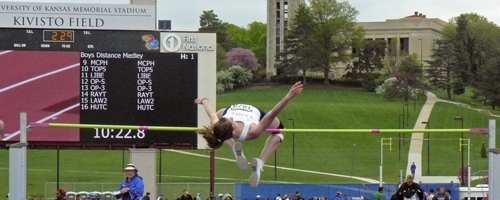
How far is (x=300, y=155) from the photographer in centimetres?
5369

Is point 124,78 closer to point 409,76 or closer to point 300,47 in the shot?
point 409,76

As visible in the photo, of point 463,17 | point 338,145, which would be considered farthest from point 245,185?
point 463,17

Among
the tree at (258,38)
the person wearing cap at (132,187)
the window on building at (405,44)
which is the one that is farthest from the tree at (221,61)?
the person wearing cap at (132,187)

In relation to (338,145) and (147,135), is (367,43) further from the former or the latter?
(147,135)

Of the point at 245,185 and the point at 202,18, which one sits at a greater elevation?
the point at 202,18

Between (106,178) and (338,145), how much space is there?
1973 cm

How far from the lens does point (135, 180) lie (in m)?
11.8

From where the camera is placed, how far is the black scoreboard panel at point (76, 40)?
21.5 meters

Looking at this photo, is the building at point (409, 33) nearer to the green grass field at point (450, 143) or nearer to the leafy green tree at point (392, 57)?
the leafy green tree at point (392, 57)

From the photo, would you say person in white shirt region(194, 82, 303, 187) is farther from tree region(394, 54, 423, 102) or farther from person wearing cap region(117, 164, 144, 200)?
tree region(394, 54, 423, 102)

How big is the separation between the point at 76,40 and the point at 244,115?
1207 centimetres

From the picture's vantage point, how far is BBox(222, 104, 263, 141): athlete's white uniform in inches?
398

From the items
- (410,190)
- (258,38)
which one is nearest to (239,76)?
(258,38)

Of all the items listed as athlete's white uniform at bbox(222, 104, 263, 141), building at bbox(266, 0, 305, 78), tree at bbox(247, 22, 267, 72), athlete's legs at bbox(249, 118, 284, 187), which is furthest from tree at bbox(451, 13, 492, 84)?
athlete's white uniform at bbox(222, 104, 263, 141)
